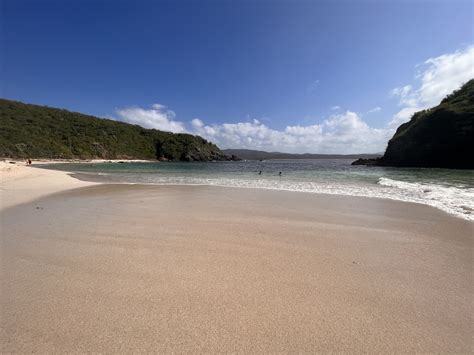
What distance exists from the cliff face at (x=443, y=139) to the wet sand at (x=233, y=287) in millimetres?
55117

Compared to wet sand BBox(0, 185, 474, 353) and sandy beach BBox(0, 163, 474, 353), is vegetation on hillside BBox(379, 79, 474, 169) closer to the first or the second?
sandy beach BBox(0, 163, 474, 353)

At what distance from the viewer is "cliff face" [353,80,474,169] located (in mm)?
44906

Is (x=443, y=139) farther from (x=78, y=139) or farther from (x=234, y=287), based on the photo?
(x=78, y=139)

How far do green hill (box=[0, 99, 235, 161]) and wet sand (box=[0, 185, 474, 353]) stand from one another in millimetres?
80970

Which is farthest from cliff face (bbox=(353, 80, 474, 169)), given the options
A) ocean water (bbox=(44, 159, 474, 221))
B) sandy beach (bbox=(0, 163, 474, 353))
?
sandy beach (bbox=(0, 163, 474, 353))

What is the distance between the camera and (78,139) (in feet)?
278

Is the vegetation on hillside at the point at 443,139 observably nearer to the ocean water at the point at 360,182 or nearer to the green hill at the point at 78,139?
the ocean water at the point at 360,182

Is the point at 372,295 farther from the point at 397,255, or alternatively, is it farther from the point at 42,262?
the point at 42,262

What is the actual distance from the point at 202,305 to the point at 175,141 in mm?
128093

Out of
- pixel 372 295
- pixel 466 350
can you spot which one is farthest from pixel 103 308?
pixel 466 350

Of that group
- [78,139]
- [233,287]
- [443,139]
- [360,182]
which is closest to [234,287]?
[233,287]

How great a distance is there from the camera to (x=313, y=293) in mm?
2945

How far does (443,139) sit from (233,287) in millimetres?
63985

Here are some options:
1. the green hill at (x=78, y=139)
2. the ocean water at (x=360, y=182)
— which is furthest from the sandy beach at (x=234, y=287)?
the green hill at (x=78, y=139)
